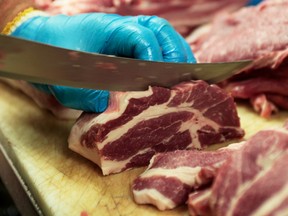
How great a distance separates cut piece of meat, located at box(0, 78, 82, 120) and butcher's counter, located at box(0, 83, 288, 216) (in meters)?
0.04

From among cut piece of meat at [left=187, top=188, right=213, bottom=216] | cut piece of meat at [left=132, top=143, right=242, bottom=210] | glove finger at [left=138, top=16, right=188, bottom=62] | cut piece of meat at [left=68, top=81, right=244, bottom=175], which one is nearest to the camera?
Answer: cut piece of meat at [left=187, top=188, right=213, bottom=216]

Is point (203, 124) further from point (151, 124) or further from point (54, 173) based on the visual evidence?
point (54, 173)

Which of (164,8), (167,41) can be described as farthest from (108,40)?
(164,8)

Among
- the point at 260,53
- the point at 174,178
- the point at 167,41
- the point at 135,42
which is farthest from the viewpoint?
the point at 260,53

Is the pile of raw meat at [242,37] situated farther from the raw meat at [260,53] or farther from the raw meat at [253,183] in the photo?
the raw meat at [253,183]

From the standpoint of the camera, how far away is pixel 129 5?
305cm

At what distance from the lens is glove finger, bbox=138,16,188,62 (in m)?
2.30

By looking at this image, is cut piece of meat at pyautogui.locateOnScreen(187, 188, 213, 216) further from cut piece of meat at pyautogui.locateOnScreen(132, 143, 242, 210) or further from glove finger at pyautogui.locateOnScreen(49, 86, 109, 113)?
glove finger at pyautogui.locateOnScreen(49, 86, 109, 113)

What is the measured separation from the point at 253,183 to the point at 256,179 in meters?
0.02

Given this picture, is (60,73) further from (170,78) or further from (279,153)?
(279,153)

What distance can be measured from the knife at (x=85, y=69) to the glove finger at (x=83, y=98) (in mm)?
121

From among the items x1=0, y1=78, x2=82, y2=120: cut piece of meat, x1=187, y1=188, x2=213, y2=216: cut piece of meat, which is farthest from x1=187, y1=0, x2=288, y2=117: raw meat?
x1=187, y1=188, x2=213, y2=216: cut piece of meat

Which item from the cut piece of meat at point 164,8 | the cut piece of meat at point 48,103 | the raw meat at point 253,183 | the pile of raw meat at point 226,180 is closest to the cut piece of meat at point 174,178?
the pile of raw meat at point 226,180

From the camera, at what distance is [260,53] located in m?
2.71
